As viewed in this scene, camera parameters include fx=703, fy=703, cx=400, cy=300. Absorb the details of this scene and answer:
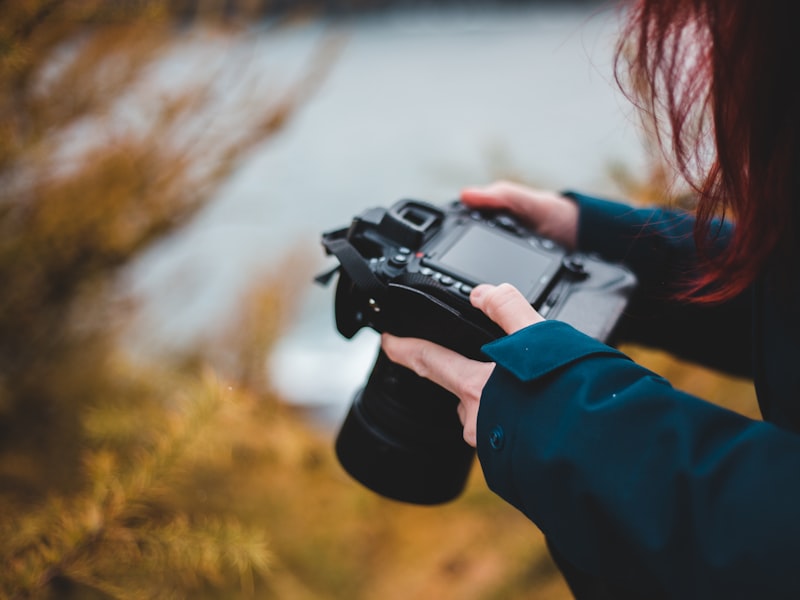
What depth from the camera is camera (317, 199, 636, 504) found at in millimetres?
408

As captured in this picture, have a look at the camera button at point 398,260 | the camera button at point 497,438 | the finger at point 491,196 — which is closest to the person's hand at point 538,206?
the finger at point 491,196

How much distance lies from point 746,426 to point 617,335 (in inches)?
6.0

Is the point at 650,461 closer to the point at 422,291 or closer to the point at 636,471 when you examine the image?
the point at 636,471

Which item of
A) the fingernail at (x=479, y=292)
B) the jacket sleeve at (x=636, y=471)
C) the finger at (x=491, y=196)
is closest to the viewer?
the jacket sleeve at (x=636, y=471)

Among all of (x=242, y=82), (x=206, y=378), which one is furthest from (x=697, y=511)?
(x=242, y=82)

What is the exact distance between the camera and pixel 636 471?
0.28 m

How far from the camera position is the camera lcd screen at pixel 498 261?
0.42m

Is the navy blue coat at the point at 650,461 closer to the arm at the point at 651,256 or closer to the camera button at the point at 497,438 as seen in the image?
the camera button at the point at 497,438

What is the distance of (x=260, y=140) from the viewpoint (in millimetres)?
631

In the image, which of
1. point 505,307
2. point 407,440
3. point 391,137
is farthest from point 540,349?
point 391,137

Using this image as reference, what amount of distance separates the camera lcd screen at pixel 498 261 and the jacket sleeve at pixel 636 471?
0.30ft

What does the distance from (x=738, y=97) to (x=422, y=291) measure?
7.1 inches

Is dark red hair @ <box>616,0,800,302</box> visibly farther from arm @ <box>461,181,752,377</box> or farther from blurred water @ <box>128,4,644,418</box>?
blurred water @ <box>128,4,644,418</box>

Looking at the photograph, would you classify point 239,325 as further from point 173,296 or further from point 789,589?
point 789,589
